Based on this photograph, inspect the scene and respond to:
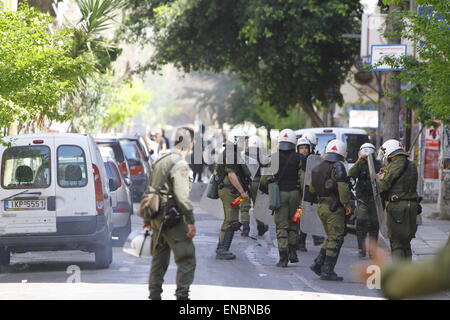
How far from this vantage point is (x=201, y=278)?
1096 cm

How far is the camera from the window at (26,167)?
37.8ft

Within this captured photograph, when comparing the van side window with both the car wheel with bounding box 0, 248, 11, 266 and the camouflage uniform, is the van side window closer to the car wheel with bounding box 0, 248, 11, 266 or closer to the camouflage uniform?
the car wheel with bounding box 0, 248, 11, 266

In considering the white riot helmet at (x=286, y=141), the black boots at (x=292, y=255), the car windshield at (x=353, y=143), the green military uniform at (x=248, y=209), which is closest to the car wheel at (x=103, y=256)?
the black boots at (x=292, y=255)

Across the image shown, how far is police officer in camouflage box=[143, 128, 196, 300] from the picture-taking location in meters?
7.86

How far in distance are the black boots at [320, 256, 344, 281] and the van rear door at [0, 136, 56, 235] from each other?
3293mm

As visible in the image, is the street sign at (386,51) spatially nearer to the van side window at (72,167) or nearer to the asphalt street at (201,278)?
the asphalt street at (201,278)

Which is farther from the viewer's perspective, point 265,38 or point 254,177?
point 265,38

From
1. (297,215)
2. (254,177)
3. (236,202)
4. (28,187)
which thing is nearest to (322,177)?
(297,215)

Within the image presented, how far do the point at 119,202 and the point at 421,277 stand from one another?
44.4 feet

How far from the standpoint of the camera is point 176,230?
796 centimetres

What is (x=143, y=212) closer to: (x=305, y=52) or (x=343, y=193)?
(x=343, y=193)

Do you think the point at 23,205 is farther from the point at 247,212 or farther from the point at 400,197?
the point at 247,212
